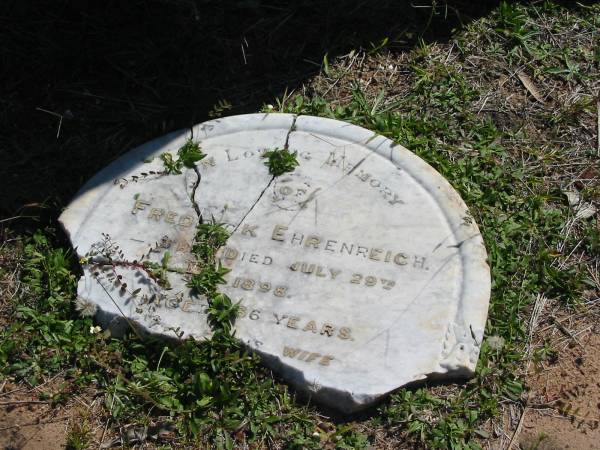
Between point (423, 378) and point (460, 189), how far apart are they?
0.87 meters

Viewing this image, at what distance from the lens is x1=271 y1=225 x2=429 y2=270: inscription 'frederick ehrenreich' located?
283cm

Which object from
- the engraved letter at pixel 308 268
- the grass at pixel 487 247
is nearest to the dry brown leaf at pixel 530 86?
the grass at pixel 487 247

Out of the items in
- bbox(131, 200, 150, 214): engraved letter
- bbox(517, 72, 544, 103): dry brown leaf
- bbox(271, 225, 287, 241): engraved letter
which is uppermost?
bbox(517, 72, 544, 103): dry brown leaf

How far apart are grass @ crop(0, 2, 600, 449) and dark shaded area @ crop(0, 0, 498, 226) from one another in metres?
0.15

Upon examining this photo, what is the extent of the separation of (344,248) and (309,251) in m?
0.12

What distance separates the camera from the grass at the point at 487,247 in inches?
105

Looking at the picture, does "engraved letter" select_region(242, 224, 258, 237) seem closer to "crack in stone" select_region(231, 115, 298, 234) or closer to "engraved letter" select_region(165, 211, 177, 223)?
"crack in stone" select_region(231, 115, 298, 234)

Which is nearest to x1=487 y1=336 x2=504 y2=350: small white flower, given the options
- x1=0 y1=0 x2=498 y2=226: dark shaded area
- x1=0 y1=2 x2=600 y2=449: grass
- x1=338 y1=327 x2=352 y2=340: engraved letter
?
x1=0 y1=2 x2=600 y2=449: grass

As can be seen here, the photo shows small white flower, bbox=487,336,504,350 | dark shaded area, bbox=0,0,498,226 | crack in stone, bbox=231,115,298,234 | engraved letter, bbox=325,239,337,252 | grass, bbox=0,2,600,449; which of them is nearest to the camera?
grass, bbox=0,2,600,449

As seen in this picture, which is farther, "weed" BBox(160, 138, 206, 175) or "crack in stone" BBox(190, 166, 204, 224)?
"weed" BBox(160, 138, 206, 175)

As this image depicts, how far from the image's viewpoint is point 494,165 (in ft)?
10.9

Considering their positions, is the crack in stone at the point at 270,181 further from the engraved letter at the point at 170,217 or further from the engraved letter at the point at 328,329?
the engraved letter at the point at 328,329

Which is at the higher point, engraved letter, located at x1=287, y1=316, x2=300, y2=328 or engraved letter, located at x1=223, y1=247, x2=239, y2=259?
engraved letter, located at x1=223, y1=247, x2=239, y2=259

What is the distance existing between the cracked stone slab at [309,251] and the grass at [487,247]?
0.29 feet
